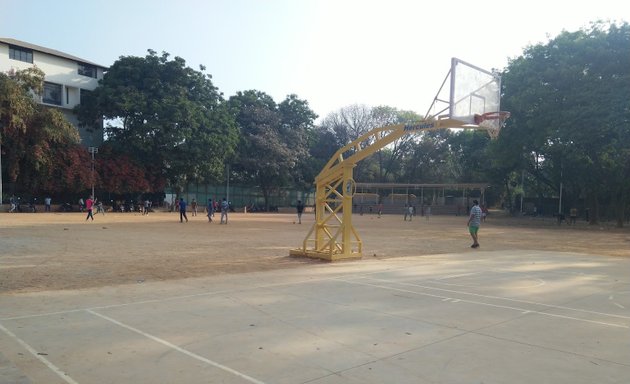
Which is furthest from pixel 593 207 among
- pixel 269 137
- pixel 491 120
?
pixel 269 137

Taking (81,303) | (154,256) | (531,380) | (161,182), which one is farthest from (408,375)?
(161,182)

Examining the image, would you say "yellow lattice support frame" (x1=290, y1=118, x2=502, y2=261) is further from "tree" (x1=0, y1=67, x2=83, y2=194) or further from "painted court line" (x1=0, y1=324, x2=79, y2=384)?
"tree" (x1=0, y1=67, x2=83, y2=194)

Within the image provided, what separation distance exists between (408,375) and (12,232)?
20.4 meters

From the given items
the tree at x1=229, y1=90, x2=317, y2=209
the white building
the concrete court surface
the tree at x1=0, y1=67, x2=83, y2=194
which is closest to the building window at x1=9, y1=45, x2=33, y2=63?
the white building

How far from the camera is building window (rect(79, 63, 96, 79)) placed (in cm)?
4888

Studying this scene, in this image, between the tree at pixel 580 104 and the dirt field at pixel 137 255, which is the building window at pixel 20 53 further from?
the tree at pixel 580 104

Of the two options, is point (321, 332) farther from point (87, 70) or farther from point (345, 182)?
point (87, 70)

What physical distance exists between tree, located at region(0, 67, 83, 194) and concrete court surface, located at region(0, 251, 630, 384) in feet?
109

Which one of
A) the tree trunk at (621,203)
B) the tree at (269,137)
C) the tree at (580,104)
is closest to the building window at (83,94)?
the tree at (269,137)

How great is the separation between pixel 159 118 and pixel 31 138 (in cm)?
1063

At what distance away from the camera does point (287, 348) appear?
5.34 m

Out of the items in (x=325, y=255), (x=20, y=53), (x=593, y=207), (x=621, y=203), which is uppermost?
(x=20, y=53)

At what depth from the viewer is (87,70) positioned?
49406 mm

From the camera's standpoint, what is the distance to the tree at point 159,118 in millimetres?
43562
